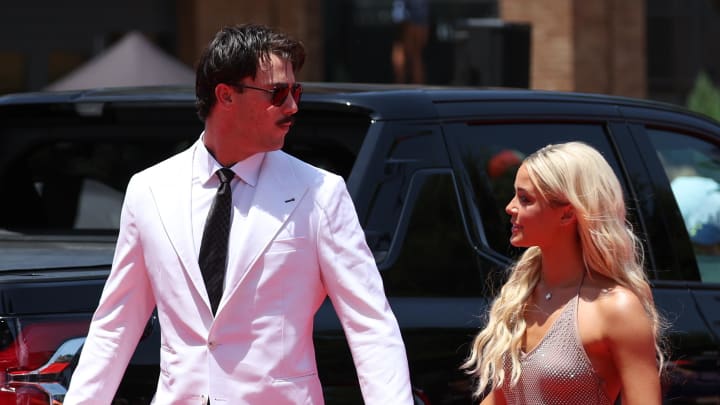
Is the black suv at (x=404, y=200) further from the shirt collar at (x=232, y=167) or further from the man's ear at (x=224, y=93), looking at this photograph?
the man's ear at (x=224, y=93)

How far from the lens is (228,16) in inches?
709

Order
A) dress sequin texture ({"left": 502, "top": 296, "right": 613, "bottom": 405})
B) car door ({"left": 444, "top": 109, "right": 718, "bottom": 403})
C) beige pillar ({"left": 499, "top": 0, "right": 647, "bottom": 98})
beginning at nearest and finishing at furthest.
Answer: dress sequin texture ({"left": 502, "top": 296, "right": 613, "bottom": 405})
car door ({"left": 444, "top": 109, "right": 718, "bottom": 403})
beige pillar ({"left": 499, "top": 0, "right": 647, "bottom": 98})

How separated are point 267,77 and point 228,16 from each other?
1481 cm

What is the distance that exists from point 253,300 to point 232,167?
347mm

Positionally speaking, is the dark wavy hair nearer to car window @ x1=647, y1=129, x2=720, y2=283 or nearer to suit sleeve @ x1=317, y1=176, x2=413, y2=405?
suit sleeve @ x1=317, y1=176, x2=413, y2=405

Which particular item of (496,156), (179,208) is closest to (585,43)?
(496,156)

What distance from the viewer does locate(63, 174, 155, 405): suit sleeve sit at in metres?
3.41

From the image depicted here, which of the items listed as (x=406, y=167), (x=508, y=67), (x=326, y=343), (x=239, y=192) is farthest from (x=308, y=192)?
(x=508, y=67)

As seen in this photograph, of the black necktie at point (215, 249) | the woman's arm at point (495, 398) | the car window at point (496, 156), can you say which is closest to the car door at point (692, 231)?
the car window at point (496, 156)

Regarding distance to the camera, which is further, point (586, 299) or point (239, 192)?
point (586, 299)

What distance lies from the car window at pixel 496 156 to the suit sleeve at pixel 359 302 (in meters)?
1.16

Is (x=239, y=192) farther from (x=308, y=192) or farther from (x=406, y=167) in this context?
(x=406, y=167)

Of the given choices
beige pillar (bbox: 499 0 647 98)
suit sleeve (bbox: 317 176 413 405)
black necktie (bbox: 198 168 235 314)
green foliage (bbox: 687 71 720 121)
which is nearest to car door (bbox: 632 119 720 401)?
suit sleeve (bbox: 317 176 413 405)

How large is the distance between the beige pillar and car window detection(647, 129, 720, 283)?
12389 millimetres
